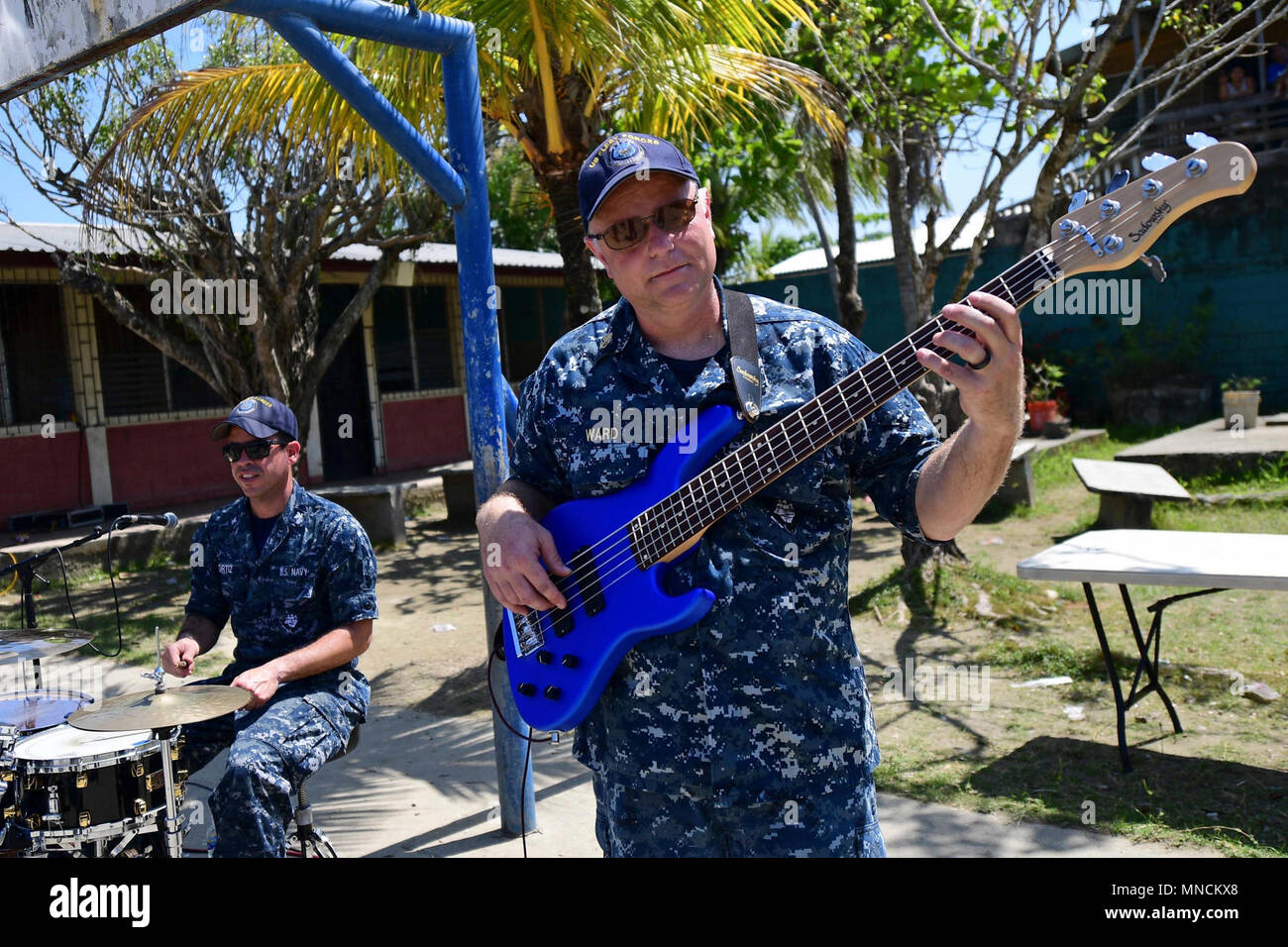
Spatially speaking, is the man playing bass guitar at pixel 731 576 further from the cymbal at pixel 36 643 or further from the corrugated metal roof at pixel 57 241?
the corrugated metal roof at pixel 57 241

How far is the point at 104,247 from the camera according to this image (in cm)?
1105

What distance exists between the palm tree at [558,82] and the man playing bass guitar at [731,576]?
3641 mm

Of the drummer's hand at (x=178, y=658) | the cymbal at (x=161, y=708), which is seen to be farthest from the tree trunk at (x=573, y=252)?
the cymbal at (x=161, y=708)

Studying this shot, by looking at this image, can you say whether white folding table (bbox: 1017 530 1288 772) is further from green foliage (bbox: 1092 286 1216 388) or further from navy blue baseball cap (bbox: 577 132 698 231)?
green foliage (bbox: 1092 286 1216 388)

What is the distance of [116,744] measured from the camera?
3221 mm

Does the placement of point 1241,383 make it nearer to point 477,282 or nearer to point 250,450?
point 477,282

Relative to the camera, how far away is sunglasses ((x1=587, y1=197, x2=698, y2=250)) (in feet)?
7.19

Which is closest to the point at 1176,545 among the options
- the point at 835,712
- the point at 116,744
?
the point at 835,712

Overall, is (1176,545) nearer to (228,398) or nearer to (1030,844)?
(1030,844)

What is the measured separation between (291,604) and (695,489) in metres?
2.20

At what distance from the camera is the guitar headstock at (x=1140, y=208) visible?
200 centimetres

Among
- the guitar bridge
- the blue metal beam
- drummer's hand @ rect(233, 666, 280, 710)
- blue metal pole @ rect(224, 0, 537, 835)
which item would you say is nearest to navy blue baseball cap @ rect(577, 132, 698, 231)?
the guitar bridge

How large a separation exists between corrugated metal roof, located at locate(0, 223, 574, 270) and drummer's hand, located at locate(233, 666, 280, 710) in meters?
5.86

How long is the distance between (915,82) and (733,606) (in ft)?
19.0
